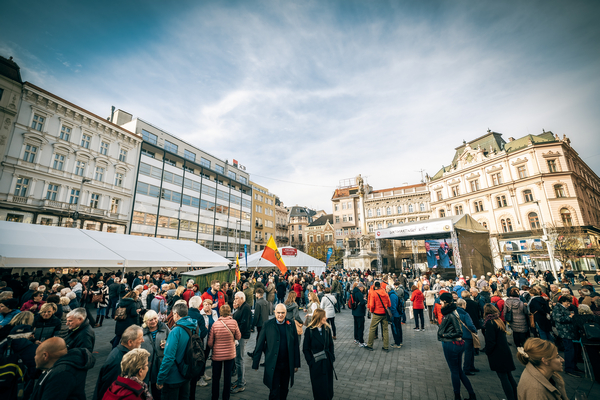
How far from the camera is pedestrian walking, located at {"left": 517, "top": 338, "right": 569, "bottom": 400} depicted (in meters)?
2.69

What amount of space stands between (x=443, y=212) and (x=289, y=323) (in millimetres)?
49549

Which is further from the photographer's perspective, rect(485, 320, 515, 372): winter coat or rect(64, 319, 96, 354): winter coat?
rect(485, 320, 515, 372): winter coat

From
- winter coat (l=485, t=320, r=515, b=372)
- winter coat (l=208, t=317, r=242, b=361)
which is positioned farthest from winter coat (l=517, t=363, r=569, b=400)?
winter coat (l=208, t=317, r=242, b=361)

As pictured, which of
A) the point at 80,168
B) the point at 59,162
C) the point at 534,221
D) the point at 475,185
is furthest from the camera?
the point at 475,185

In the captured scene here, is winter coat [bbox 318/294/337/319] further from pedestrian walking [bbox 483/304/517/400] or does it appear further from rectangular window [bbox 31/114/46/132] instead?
rectangular window [bbox 31/114/46/132]

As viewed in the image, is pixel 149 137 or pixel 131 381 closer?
pixel 131 381

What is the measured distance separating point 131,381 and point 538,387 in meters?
4.25

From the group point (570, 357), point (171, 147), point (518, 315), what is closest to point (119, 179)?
point (171, 147)

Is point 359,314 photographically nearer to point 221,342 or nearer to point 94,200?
point 221,342

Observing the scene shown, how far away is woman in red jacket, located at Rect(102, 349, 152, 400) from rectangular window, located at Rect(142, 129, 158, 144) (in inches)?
1536

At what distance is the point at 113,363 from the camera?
3350 mm

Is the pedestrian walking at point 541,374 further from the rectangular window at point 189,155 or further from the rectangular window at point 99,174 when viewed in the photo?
the rectangular window at point 189,155

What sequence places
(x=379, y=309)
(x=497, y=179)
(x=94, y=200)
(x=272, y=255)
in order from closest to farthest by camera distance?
(x=379, y=309), (x=272, y=255), (x=94, y=200), (x=497, y=179)

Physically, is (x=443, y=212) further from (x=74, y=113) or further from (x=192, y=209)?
(x=74, y=113)
